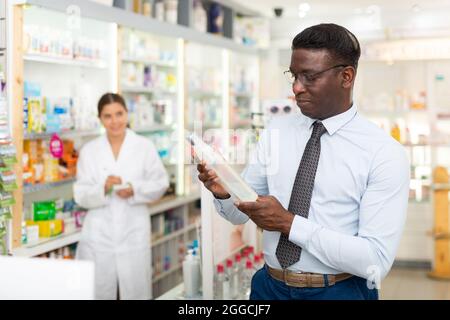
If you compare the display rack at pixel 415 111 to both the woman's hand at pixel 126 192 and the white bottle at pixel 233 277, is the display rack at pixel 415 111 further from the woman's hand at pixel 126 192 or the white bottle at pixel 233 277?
the white bottle at pixel 233 277

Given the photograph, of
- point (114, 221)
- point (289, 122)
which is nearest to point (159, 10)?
point (114, 221)

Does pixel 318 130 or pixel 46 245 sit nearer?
pixel 318 130

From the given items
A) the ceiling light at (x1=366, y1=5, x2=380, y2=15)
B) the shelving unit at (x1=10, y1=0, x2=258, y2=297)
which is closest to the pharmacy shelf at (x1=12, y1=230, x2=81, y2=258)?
the shelving unit at (x1=10, y1=0, x2=258, y2=297)

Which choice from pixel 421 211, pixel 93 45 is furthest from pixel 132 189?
Result: pixel 421 211

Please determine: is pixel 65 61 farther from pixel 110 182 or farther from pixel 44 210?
pixel 44 210

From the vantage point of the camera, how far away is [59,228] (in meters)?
3.99

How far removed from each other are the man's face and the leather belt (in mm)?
525

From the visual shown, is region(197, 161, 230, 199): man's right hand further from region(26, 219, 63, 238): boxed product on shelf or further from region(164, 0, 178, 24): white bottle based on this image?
region(164, 0, 178, 24): white bottle

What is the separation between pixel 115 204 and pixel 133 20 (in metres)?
1.51

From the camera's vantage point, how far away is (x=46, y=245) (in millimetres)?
3756

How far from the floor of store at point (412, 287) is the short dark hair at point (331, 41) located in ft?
13.4

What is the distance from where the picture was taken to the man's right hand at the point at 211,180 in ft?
5.81
